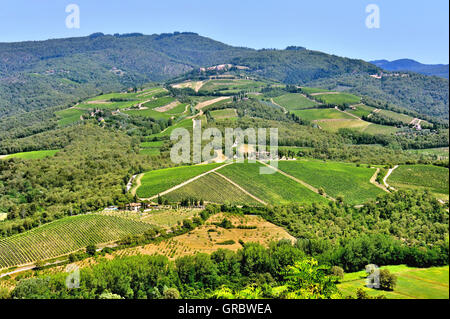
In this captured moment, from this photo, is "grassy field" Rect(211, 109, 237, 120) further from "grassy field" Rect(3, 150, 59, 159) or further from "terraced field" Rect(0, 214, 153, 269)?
"terraced field" Rect(0, 214, 153, 269)

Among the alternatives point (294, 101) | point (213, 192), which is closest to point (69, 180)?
point (213, 192)

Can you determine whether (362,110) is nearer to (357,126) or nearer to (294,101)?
(357,126)

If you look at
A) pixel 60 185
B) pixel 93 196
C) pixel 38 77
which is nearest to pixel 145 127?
pixel 60 185

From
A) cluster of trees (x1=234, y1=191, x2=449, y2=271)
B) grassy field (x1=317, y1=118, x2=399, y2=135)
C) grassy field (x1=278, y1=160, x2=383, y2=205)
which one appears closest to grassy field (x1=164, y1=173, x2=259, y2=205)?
cluster of trees (x1=234, y1=191, x2=449, y2=271)

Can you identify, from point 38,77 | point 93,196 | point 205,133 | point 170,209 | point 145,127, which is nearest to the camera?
point 170,209

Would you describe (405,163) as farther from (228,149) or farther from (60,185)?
(60,185)

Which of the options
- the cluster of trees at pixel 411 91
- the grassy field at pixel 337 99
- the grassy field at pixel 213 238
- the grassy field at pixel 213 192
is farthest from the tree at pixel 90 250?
the cluster of trees at pixel 411 91
